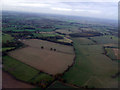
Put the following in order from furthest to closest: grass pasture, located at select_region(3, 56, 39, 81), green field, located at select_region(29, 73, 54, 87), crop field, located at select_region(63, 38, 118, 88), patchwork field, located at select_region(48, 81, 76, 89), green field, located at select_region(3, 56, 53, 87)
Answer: grass pasture, located at select_region(3, 56, 39, 81), crop field, located at select_region(63, 38, 118, 88), green field, located at select_region(3, 56, 53, 87), green field, located at select_region(29, 73, 54, 87), patchwork field, located at select_region(48, 81, 76, 89)

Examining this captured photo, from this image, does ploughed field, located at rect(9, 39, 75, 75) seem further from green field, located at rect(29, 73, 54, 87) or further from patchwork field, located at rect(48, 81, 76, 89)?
patchwork field, located at rect(48, 81, 76, 89)

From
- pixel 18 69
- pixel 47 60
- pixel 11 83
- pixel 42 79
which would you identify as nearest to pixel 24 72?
pixel 18 69

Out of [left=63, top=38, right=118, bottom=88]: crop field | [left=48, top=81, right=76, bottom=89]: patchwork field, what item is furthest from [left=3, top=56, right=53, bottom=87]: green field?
[left=63, top=38, right=118, bottom=88]: crop field

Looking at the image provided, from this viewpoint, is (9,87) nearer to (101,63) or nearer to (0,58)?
A: (0,58)

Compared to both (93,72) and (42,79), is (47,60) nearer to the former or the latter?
(42,79)

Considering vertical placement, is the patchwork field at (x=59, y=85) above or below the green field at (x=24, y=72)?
below

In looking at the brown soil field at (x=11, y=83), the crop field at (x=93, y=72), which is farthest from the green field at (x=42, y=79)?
the crop field at (x=93, y=72)

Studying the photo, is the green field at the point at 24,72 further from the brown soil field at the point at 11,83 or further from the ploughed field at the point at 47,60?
the ploughed field at the point at 47,60
